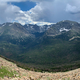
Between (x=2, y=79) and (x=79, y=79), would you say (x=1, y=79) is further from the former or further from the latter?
(x=79, y=79)

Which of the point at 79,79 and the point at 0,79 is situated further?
the point at 0,79

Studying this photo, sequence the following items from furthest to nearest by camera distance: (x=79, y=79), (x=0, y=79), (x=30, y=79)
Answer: (x=30, y=79) < (x=0, y=79) < (x=79, y=79)

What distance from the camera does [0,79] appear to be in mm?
40938

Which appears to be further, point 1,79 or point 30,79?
point 30,79

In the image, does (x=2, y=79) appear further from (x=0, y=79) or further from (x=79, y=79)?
(x=79, y=79)

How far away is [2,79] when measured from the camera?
135 ft

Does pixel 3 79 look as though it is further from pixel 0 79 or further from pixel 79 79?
pixel 79 79

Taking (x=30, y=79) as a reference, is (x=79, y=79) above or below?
above

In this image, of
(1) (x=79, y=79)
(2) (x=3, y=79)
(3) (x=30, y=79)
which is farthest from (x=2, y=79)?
(1) (x=79, y=79)

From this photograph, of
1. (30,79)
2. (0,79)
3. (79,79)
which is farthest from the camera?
(30,79)

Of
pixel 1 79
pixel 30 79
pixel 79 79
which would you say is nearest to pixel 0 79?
pixel 1 79

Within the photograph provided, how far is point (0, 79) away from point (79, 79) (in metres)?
32.5

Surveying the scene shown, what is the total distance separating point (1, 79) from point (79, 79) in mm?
32133

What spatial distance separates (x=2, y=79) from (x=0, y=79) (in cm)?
82
